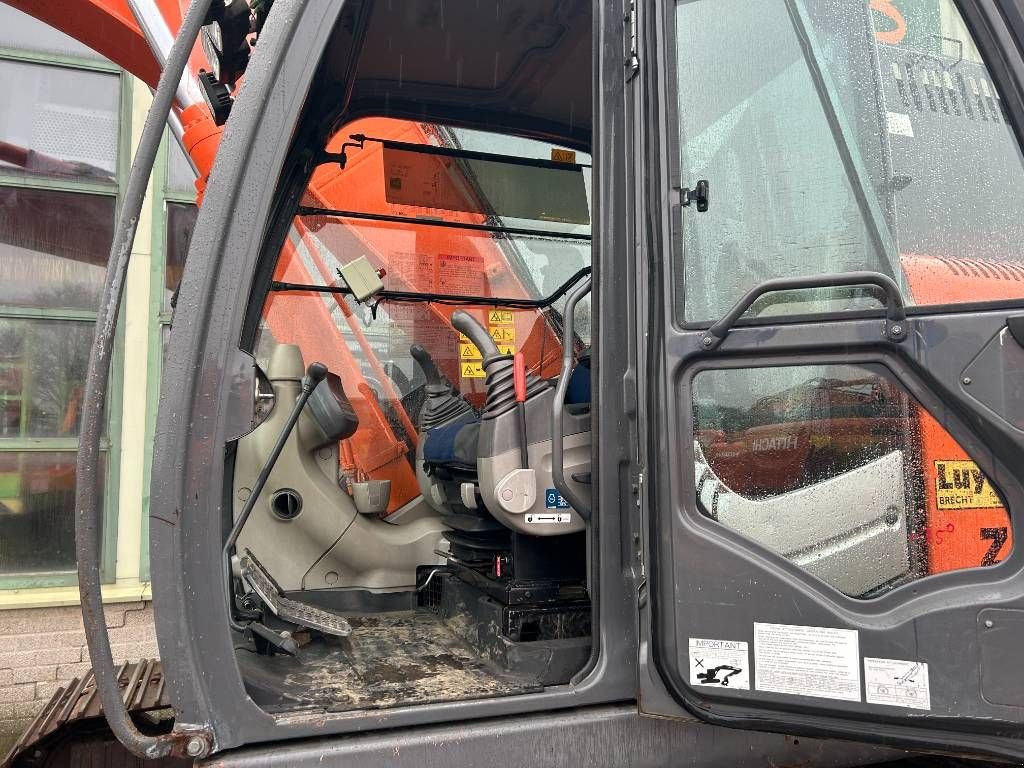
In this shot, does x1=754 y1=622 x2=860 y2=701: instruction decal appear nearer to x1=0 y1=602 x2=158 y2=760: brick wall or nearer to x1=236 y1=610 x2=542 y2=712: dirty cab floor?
x1=236 y1=610 x2=542 y2=712: dirty cab floor

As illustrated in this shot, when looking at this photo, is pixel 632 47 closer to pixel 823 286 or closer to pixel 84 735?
pixel 823 286

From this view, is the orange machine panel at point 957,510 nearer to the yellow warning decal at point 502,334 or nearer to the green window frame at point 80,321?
the yellow warning decal at point 502,334

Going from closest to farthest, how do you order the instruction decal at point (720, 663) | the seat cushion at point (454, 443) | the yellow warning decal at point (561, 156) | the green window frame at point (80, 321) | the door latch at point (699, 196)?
the instruction decal at point (720, 663) < the door latch at point (699, 196) < the seat cushion at point (454, 443) < the yellow warning decal at point (561, 156) < the green window frame at point (80, 321)

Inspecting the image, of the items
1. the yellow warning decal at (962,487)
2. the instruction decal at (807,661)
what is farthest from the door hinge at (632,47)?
the instruction decal at (807,661)

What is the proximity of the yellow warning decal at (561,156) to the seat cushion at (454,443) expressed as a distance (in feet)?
3.48

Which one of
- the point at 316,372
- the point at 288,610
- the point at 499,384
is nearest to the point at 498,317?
the point at 316,372

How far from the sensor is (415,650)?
2111 mm

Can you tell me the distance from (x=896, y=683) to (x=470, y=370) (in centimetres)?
191

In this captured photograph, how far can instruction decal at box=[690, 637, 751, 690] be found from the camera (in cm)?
137

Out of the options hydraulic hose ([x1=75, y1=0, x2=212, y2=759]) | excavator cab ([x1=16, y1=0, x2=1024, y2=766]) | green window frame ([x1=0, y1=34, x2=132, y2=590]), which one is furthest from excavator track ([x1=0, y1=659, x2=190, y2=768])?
green window frame ([x1=0, y1=34, x2=132, y2=590])

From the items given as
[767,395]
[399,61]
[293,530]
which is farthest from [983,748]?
[399,61]

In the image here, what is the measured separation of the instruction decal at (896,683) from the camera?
4.22 feet

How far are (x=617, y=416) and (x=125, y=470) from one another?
11.7 feet

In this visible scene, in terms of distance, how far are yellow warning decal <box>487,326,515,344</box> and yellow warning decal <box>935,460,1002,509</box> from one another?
1840 mm
